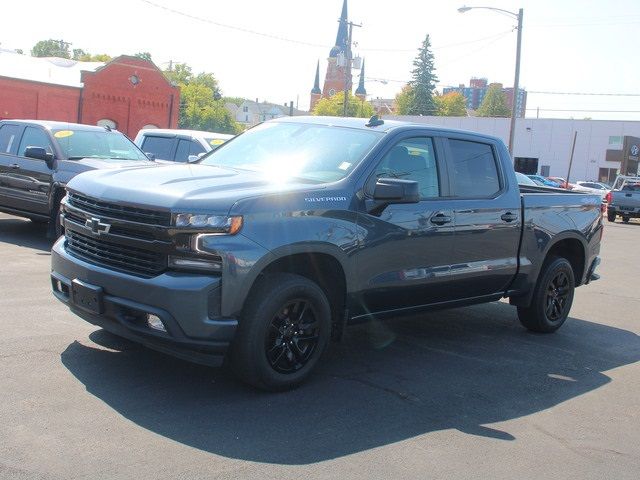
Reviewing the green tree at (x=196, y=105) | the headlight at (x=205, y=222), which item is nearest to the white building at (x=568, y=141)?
the green tree at (x=196, y=105)

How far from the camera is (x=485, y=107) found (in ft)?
457

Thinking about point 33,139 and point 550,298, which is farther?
point 33,139

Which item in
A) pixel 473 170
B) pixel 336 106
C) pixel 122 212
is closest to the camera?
pixel 122 212

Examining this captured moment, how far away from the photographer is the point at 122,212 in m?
5.00

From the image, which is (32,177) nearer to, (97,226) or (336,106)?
(97,226)

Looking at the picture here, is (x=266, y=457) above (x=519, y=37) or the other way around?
the other way around

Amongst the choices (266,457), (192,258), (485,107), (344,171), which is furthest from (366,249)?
(485,107)

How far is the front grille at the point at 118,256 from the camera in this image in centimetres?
486

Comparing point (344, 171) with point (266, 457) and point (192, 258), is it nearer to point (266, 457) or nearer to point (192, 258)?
point (192, 258)

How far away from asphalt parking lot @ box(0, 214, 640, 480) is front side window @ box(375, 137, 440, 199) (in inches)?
59.6

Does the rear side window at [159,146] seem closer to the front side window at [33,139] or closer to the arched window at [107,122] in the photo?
the front side window at [33,139]

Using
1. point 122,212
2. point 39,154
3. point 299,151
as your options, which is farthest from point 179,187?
point 39,154

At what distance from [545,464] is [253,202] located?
242 cm

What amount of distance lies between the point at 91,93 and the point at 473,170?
136 feet
